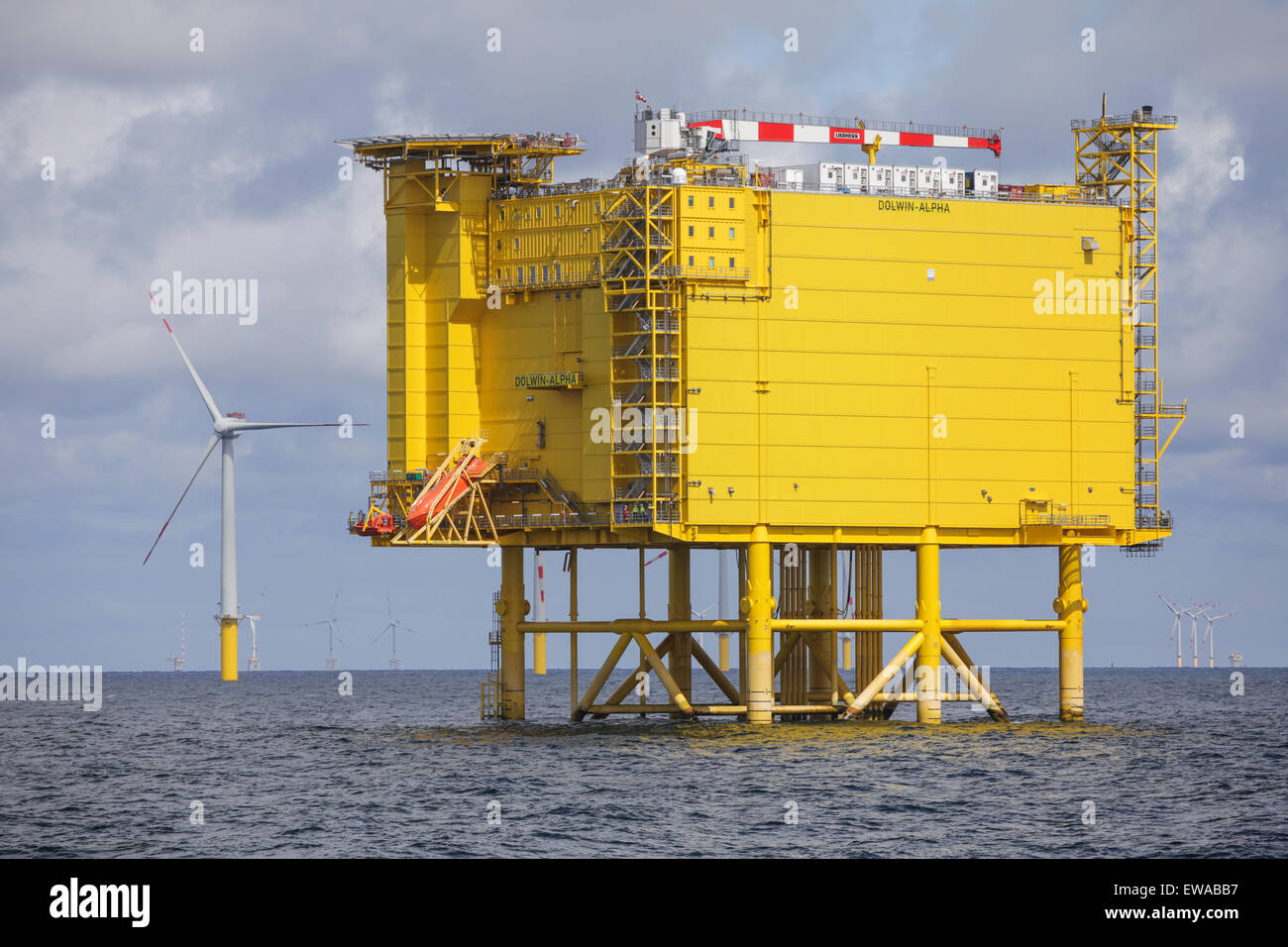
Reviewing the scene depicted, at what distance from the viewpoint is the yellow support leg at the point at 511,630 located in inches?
3241

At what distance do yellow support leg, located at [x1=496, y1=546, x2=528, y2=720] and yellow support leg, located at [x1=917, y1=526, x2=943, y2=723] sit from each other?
1688 cm

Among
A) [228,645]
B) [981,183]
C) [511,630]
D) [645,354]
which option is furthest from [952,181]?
[228,645]

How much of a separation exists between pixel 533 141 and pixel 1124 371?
26457 millimetres

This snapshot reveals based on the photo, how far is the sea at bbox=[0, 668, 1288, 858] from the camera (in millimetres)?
48375

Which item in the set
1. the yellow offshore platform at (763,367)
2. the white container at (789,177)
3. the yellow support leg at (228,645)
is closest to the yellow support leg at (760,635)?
the yellow offshore platform at (763,367)

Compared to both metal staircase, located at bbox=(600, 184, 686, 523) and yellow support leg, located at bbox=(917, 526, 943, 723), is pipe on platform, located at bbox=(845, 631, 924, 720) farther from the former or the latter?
metal staircase, located at bbox=(600, 184, 686, 523)

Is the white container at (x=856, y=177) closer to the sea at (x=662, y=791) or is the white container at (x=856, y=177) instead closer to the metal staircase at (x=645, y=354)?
the metal staircase at (x=645, y=354)

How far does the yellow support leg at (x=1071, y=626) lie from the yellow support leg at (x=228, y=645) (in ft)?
296

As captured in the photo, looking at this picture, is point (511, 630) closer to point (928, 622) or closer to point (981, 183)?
point (928, 622)

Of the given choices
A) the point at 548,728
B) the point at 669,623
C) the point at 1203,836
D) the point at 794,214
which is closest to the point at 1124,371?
the point at 794,214

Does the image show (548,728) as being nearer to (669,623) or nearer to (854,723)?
(669,623)

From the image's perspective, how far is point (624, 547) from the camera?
257 ft

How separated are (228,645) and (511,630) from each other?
290 ft
